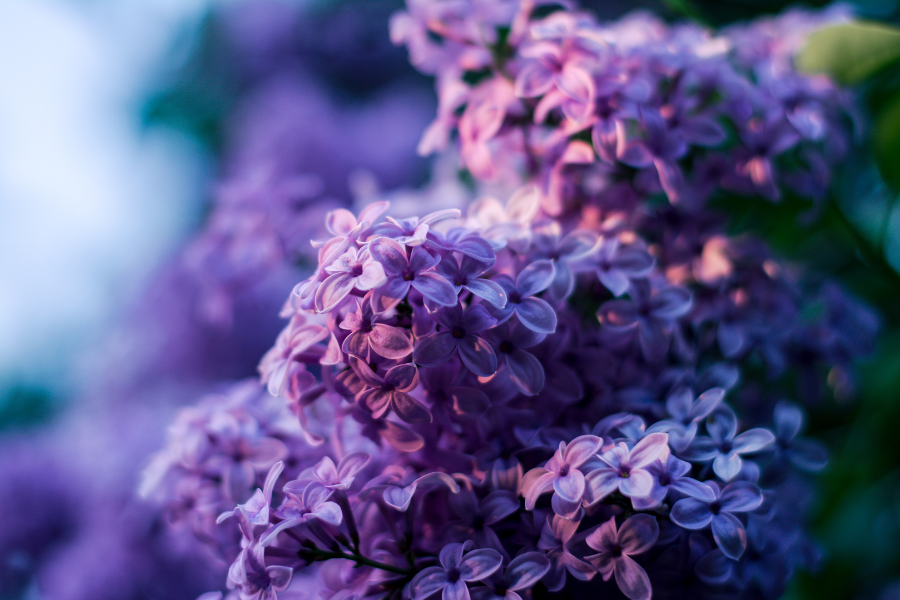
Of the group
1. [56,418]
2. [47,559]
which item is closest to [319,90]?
[56,418]

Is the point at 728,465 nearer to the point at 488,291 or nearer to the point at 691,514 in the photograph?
the point at 691,514

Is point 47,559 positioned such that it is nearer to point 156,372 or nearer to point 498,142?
point 156,372

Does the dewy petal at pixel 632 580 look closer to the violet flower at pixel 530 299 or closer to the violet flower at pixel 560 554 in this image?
the violet flower at pixel 560 554

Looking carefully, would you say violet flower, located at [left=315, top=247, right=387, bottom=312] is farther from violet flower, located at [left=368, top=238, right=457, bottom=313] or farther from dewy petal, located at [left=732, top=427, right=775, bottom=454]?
dewy petal, located at [left=732, top=427, right=775, bottom=454]

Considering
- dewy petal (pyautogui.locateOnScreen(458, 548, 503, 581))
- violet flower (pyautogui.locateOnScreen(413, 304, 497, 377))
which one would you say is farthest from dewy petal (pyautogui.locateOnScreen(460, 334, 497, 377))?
dewy petal (pyautogui.locateOnScreen(458, 548, 503, 581))

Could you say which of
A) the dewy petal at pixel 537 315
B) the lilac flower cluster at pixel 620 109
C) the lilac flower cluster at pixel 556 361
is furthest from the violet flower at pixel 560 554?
the lilac flower cluster at pixel 620 109
